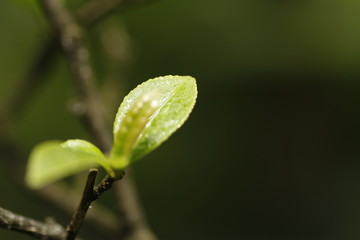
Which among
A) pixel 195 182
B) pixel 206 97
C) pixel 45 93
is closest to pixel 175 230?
pixel 195 182

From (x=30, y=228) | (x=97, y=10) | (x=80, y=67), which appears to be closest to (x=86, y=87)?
(x=80, y=67)

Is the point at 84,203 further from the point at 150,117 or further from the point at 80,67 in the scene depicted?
the point at 80,67

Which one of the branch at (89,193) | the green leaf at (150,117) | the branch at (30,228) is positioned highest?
the green leaf at (150,117)

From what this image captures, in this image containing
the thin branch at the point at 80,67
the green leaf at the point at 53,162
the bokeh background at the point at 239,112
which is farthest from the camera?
the bokeh background at the point at 239,112

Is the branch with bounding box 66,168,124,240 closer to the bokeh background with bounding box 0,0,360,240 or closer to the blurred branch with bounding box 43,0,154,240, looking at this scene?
the blurred branch with bounding box 43,0,154,240

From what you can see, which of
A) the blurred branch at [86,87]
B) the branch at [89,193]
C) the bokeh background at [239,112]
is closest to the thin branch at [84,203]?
the branch at [89,193]

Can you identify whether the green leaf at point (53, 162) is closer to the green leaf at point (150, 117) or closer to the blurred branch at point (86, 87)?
the green leaf at point (150, 117)
